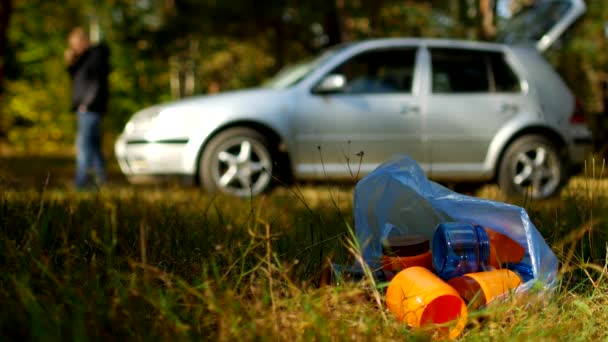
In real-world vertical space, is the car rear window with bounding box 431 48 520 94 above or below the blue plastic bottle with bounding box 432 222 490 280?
above

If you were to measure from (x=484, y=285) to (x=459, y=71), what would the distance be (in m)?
4.81

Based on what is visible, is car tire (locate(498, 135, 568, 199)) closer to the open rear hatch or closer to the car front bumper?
the open rear hatch

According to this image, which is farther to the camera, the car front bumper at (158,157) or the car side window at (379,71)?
the car side window at (379,71)

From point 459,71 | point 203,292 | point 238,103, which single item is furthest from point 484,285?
point 459,71

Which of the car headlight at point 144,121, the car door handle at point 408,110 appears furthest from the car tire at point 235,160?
the car door handle at point 408,110

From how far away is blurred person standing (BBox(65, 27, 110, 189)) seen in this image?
739 centimetres

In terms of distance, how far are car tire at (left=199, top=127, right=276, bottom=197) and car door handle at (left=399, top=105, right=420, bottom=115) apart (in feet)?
4.13

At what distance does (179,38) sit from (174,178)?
9.31 metres

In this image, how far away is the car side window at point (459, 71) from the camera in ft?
21.9

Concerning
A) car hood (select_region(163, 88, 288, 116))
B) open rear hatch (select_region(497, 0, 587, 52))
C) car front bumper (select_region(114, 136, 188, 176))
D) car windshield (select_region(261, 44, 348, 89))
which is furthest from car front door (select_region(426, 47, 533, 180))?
car front bumper (select_region(114, 136, 188, 176))

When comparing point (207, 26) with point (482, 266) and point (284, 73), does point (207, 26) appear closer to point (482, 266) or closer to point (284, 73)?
point (284, 73)

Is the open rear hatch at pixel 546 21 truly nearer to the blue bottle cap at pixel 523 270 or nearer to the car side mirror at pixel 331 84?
the car side mirror at pixel 331 84

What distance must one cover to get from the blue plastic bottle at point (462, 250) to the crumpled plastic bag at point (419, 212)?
52 millimetres

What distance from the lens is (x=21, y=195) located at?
10.2 ft
